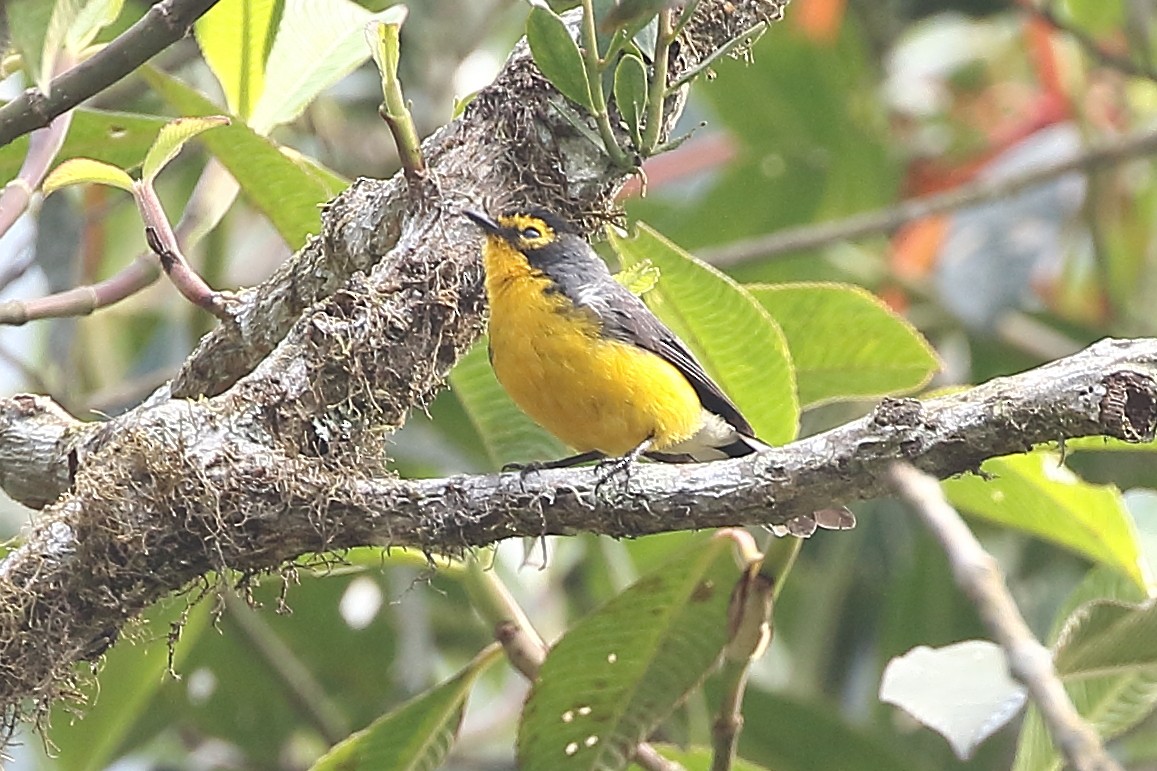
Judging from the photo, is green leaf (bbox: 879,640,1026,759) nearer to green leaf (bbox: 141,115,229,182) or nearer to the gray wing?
the gray wing

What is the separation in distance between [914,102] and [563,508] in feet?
11.5

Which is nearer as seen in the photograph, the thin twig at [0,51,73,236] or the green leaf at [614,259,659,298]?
the thin twig at [0,51,73,236]

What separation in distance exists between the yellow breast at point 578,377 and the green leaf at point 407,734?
1.28 feet

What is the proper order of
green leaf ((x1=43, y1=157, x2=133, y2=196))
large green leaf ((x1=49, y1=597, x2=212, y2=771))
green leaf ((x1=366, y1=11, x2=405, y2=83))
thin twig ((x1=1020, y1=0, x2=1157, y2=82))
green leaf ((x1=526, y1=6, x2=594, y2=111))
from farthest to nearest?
thin twig ((x1=1020, y1=0, x2=1157, y2=82)) < large green leaf ((x1=49, y1=597, x2=212, y2=771)) < green leaf ((x1=43, y1=157, x2=133, y2=196)) < green leaf ((x1=366, y1=11, x2=405, y2=83)) < green leaf ((x1=526, y1=6, x2=594, y2=111))

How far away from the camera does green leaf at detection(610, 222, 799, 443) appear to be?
2.10 metres

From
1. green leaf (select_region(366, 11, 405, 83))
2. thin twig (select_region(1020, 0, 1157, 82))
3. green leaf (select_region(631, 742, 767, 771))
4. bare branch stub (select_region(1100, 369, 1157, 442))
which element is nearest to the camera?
bare branch stub (select_region(1100, 369, 1157, 442))

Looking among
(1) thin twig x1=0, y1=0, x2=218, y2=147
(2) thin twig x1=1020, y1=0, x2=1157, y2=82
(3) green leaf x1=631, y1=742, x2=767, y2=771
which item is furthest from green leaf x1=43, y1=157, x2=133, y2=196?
(2) thin twig x1=1020, y1=0, x2=1157, y2=82

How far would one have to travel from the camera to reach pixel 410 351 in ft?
5.88

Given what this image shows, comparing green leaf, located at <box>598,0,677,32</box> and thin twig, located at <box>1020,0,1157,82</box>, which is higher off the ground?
thin twig, located at <box>1020,0,1157,82</box>

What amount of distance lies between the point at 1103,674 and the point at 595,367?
0.90 m

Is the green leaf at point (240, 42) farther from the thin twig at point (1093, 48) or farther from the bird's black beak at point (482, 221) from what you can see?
the thin twig at point (1093, 48)

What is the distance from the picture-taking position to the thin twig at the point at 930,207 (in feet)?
10.7

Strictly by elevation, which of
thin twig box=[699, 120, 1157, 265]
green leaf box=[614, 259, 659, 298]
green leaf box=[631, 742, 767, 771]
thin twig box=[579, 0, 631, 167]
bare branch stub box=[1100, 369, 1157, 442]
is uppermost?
thin twig box=[699, 120, 1157, 265]

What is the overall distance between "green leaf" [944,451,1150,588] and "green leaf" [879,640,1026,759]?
0.79ft
